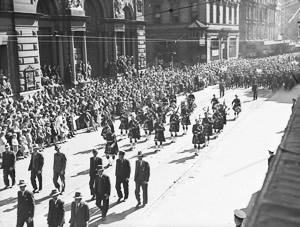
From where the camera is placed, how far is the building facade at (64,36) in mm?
25578

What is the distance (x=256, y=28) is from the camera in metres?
84.4

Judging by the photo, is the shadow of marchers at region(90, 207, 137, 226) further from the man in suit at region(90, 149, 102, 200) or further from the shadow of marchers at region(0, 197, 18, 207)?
the shadow of marchers at region(0, 197, 18, 207)

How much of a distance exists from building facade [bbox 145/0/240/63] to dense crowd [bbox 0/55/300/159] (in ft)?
55.7

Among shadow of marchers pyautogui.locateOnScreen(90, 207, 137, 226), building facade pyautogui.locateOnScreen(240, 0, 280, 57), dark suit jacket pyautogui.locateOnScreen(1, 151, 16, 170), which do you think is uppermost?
building facade pyautogui.locateOnScreen(240, 0, 280, 57)

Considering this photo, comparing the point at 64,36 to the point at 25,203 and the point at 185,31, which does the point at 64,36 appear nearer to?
the point at 25,203

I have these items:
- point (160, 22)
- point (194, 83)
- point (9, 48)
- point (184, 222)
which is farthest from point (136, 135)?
point (160, 22)

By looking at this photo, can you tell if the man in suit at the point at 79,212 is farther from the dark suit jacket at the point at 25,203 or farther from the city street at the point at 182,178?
the city street at the point at 182,178

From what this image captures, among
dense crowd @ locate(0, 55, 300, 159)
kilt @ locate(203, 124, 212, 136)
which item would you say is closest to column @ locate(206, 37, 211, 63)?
dense crowd @ locate(0, 55, 300, 159)

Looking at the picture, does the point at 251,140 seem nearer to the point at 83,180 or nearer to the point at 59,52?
the point at 83,180

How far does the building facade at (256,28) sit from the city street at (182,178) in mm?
54538

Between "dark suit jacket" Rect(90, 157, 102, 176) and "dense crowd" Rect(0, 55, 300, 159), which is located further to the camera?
"dense crowd" Rect(0, 55, 300, 159)

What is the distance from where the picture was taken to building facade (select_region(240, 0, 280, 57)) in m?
74.4

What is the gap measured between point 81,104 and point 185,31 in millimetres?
36373

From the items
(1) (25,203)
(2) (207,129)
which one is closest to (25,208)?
(1) (25,203)
